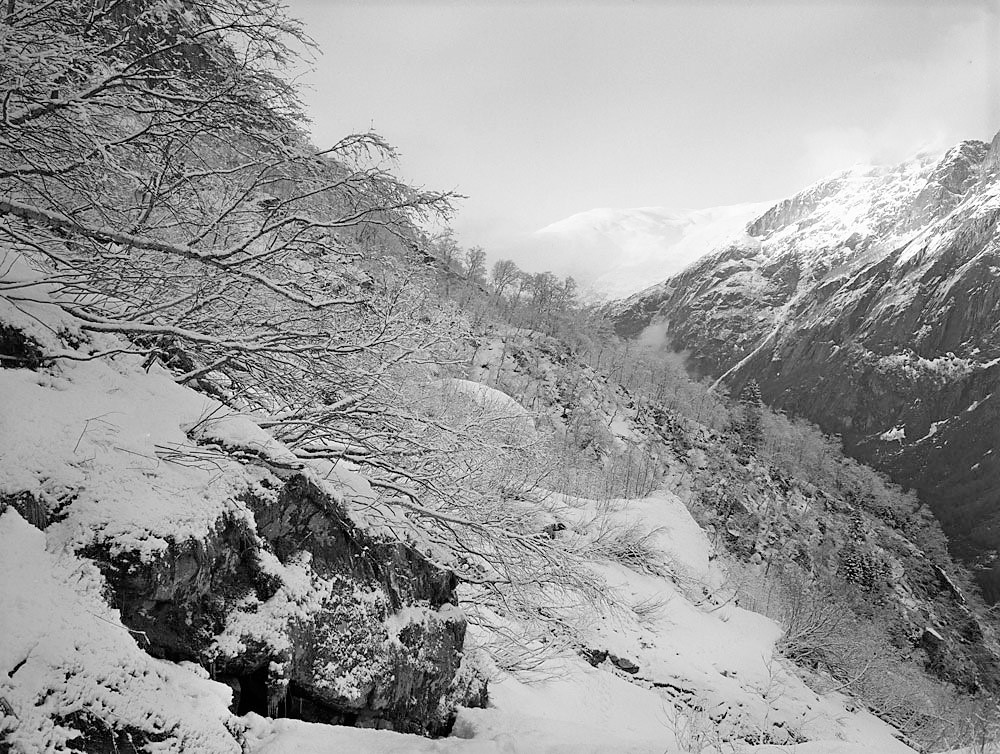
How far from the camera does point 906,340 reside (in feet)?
407

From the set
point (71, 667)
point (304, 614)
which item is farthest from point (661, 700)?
point (71, 667)

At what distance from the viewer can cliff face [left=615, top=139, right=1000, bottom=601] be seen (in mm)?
98250

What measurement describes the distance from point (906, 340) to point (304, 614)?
15263cm

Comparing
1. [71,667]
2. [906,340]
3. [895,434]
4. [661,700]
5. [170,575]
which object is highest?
[906,340]

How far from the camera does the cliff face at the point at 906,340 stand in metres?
98.2

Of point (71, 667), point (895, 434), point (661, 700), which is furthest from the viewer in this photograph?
point (895, 434)

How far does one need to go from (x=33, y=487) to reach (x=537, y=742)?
4375mm

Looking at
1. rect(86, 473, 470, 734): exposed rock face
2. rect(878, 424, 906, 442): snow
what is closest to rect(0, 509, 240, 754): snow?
rect(86, 473, 470, 734): exposed rock face

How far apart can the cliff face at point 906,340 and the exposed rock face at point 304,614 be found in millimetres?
101069

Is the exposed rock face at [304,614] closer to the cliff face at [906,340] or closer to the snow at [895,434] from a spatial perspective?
the cliff face at [906,340]

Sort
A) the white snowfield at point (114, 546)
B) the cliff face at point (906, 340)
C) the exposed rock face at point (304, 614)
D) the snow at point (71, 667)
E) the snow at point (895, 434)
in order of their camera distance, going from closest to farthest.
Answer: the snow at point (71, 667) → the white snowfield at point (114, 546) → the exposed rock face at point (304, 614) → the cliff face at point (906, 340) → the snow at point (895, 434)

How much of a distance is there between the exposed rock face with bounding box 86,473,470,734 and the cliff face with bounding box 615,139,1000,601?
101 meters

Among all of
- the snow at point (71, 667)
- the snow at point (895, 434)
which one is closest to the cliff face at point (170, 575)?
the snow at point (71, 667)

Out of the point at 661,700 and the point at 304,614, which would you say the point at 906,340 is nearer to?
the point at 661,700
